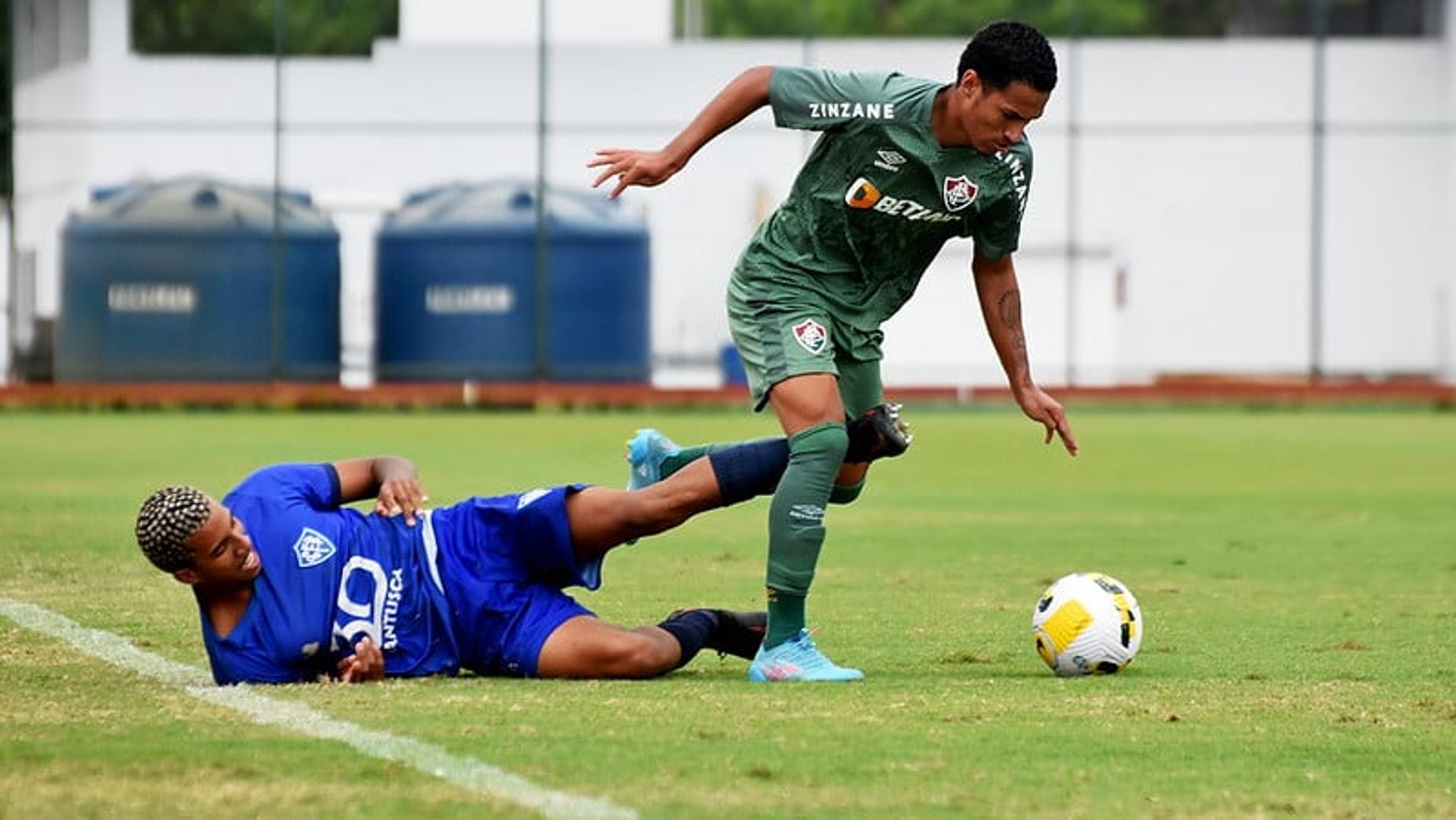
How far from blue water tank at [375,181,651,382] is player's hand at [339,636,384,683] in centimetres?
2432

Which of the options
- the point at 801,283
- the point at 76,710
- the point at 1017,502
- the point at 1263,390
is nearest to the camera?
the point at 76,710

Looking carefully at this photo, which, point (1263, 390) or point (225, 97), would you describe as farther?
point (225, 97)

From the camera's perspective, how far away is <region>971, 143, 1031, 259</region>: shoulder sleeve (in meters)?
8.08

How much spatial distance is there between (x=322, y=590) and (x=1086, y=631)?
226cm

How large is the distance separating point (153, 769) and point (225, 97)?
118 ft

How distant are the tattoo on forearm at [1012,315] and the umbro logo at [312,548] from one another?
2.59m

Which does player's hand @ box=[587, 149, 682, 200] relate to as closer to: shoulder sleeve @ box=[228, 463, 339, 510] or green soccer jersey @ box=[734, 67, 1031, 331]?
green soccer jersey @ box=[734, 67, 1031, 331]

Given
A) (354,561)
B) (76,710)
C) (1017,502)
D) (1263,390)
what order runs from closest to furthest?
(76,710) < (354,561) < (1017,502) < (1263,390)

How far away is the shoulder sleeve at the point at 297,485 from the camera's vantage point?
23.6 feet

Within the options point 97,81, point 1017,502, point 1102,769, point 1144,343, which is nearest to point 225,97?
point 97,81

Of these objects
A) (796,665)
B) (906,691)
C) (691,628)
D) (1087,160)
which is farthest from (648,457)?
(1087,160)

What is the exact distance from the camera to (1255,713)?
266 inches

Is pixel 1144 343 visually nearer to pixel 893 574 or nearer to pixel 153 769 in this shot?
pixel 893 574

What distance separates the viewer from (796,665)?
293 inches
